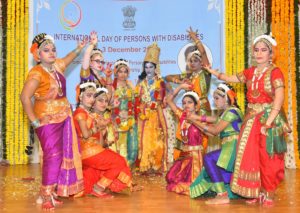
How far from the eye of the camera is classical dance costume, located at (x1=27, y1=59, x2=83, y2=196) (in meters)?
4.93

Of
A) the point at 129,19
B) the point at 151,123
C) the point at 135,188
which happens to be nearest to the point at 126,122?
the point at 151,123

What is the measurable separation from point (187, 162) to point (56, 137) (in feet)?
4.92

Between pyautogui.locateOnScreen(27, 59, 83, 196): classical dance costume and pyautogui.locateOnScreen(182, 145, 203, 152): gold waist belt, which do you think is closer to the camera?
pyautogui.locateOnScreen(27, 59, 83, 196): classical dance costume

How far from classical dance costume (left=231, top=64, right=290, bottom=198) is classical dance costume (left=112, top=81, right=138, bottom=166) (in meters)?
2.22

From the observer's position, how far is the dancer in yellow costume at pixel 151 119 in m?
7.00

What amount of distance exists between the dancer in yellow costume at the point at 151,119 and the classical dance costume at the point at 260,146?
2056 millimetres

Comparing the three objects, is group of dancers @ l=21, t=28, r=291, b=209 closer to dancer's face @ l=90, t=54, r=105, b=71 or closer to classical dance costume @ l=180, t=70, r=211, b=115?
dancer's face @ l=90, t=54, r=105, b=71

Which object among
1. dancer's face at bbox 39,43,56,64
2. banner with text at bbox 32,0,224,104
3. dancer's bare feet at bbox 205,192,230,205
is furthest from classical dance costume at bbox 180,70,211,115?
dancer's face at bbox 39,43,56,64

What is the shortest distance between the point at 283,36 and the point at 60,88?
4055mm

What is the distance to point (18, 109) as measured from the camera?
8.00 metres

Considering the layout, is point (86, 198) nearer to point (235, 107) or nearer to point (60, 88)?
point (60, 88)

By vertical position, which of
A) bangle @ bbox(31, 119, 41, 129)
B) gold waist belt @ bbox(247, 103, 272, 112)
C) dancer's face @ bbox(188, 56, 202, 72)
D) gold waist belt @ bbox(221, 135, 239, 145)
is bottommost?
gold waist belt @ bbox(221, 135, 239, 145)

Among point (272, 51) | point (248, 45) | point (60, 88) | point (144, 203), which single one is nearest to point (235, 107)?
point (272, 51)

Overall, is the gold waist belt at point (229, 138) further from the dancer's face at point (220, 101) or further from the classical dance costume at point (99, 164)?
the classical dance costume at point (99, 164)
